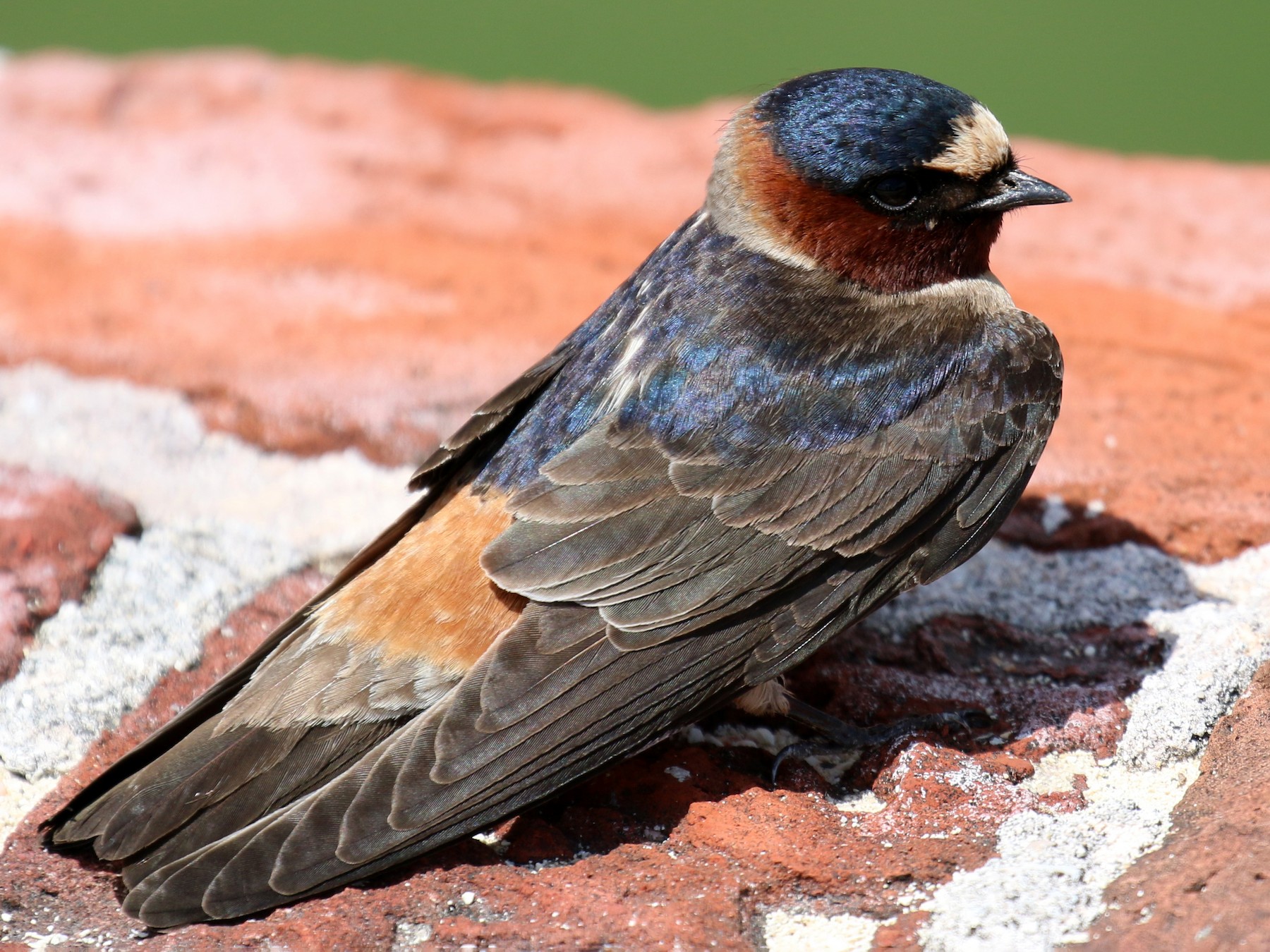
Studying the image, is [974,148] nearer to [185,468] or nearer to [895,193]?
[895,193]

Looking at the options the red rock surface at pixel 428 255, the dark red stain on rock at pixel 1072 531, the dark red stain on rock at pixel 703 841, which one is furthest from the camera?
the red rock surface at pixel 428 255

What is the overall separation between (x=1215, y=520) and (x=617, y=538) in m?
1.30

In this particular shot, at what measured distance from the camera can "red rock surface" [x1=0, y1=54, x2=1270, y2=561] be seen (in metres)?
3.28

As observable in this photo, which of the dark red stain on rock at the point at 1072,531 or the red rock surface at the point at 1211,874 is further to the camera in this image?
the dark red stain on rock at the point at 1072,531

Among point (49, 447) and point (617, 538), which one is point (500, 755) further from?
point (49, 447)

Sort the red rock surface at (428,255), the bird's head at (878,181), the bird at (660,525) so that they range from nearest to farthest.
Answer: the bird at (660,525), the bird's head at (878,181), the red rock surface at (428,255)

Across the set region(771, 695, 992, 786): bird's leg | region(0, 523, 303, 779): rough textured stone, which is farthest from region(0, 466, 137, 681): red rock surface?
region(771, 695, 992, 786): bird's leg

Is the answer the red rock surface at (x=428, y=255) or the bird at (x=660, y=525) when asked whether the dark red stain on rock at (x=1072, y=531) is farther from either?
the bird at (x=660, y=525)

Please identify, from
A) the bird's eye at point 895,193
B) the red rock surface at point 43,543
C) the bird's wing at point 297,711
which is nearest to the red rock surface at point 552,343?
the bird's wing at point 297,711

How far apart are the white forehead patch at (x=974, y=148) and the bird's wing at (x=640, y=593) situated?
328 millimetres

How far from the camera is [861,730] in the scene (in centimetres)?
247

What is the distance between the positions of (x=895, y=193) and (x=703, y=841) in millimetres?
1285

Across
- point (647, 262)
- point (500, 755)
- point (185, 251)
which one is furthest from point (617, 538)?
point (185, 251)

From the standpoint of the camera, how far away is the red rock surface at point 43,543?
Result: 255 centimetres
